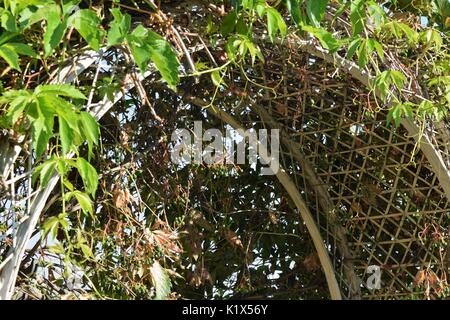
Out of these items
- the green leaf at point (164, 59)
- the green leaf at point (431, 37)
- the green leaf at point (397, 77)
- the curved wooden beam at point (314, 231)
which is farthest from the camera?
the curved wooden beam at point (314, 231)

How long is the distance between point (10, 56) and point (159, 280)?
130 centimetres

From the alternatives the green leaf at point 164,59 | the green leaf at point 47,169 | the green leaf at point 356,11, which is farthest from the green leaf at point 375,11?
the green leaf at point 47,169

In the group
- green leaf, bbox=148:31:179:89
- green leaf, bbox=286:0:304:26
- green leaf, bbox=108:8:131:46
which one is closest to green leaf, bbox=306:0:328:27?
green leaf, bbox=286:0:304:26

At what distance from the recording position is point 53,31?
201 centimetres

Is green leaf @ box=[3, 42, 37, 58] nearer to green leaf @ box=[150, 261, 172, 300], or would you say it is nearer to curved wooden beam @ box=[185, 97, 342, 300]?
green leaf @ box=[150, 261, 172, 300]

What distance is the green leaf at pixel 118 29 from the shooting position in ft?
6.87

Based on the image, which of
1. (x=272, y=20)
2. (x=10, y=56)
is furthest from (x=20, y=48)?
(x=272, y=20)

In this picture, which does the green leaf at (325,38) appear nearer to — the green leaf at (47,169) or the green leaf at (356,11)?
the green leaf at (356,11)

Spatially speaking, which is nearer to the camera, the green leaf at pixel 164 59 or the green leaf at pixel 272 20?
the green leaf at pixel 164 59

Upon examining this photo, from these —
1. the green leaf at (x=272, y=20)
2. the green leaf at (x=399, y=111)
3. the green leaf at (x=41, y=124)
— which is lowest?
the green leaf at (x=399, y=111)

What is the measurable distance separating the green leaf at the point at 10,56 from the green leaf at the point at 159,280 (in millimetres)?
1248

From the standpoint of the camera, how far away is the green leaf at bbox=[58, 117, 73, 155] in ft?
6.49

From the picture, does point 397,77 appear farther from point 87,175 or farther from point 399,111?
point 87,175

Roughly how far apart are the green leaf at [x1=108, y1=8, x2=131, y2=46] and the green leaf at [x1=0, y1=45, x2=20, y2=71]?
23cm
